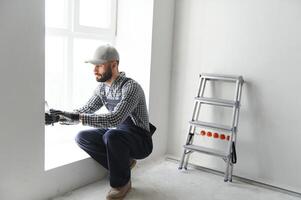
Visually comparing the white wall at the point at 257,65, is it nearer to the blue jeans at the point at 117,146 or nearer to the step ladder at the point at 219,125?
the step ladder at the point at 219,125

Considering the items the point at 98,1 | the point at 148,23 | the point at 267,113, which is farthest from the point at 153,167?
the point at 98,1

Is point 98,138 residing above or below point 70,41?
below

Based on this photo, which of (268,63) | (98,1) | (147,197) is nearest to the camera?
(147,197)

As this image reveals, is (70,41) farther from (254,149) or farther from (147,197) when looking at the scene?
(254,149)

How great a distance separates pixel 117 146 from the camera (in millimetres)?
2826

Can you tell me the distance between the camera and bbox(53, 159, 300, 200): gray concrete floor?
291cm

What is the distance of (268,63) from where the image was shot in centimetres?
323

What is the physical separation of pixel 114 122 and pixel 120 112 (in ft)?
0.31

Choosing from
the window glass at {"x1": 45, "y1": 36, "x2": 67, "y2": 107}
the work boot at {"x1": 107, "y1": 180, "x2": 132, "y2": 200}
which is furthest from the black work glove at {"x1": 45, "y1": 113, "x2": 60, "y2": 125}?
the work boot at {"x1": 107, "y1": 180, "x2": 132, "y2": 200}

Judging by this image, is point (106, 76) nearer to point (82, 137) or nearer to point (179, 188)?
point (82, 137)

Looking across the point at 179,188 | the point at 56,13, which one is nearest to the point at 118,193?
the point at 179,188

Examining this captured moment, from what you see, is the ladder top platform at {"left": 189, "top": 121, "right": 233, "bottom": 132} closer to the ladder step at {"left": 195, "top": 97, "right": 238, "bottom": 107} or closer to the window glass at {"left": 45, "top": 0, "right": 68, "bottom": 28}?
the ladder step at {"left": 195, "top": 97, "right": 238, "bottom": 107}

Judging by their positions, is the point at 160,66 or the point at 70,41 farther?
the point at 160,66

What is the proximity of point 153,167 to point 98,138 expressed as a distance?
83 centimetres
